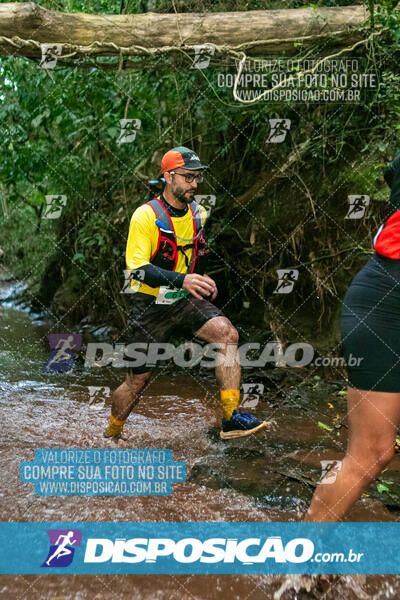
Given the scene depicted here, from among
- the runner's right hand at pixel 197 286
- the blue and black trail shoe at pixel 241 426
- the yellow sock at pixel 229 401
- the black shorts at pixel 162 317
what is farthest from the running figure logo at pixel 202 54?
the blue and black trail shoe at pixel 241 426

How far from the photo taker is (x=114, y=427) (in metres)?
4.41

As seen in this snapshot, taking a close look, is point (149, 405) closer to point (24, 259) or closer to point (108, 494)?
point (108, 494)

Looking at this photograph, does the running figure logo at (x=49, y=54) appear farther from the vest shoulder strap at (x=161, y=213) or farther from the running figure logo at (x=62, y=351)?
the running figure logo at (x=62, y=351)

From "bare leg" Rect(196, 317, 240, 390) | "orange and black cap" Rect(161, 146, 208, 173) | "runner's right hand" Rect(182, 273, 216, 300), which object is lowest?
"bare leg" Rect(196, 317, 240, 390)

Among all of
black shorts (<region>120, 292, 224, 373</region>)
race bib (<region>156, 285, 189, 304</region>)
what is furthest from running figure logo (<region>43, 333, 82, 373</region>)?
race bib (<region>156, 285, 189, 304</region>)

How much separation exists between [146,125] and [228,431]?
16.0 feet

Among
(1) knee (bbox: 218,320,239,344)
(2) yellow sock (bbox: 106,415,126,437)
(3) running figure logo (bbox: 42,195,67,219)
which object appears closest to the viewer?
(1) knee (bbox: 218,320,239,344)

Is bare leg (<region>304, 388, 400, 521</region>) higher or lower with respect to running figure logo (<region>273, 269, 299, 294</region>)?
higher

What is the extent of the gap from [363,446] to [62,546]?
1721 millimetres

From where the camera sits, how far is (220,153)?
22.6ft

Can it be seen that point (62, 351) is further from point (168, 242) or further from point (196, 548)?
point (196, 548)

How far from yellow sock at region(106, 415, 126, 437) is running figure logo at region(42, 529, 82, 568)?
1289 millimetres

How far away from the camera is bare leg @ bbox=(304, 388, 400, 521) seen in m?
2.23

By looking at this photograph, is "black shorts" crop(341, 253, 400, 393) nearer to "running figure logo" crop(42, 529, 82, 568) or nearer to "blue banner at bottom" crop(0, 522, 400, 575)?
"blue banner at bottom" crop(0, 522, 400, 575)
